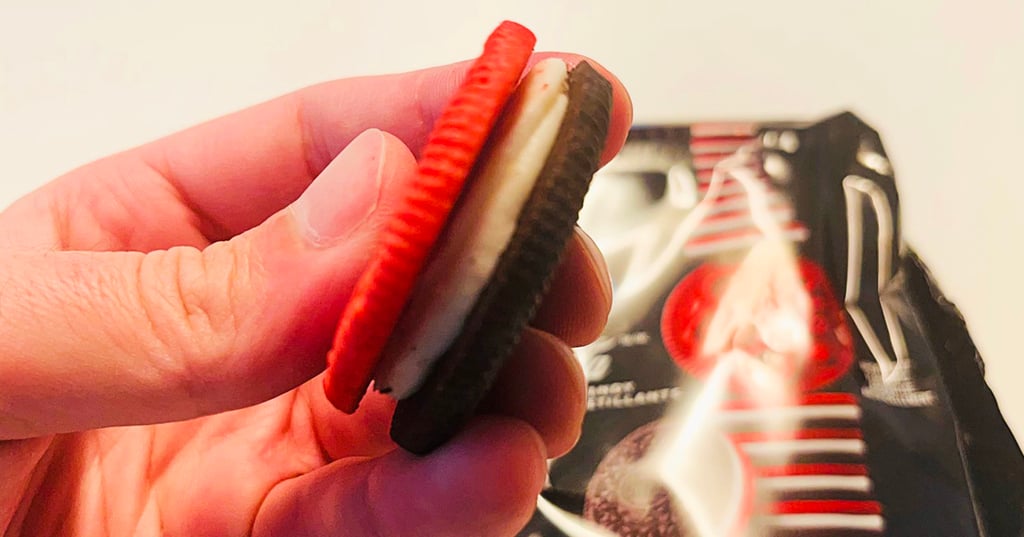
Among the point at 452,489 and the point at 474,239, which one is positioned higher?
the point at 474,239

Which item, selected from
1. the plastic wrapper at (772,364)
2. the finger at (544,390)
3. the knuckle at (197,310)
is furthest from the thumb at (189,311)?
the plastic wrapper at (772,364)

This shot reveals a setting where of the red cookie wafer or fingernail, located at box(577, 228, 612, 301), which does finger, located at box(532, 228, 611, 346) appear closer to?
fingernail, located at box(577, 228, 612, 301)

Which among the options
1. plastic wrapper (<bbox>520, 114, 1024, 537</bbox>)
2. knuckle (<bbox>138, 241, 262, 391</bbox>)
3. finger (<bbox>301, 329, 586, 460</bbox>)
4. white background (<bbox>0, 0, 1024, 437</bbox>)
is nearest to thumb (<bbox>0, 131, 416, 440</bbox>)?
knuckle (<bbox>138, 241, 262, 391</bbox>)

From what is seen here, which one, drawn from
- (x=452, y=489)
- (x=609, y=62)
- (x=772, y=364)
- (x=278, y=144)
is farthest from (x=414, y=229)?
(x=609, y=62)

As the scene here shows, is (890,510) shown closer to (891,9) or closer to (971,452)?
(971,452)

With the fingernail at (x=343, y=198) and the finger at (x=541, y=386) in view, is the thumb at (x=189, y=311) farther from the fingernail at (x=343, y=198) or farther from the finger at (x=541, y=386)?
the finger at (x=541, y=386)

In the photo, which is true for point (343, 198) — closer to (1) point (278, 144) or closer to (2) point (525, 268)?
(2) point (525, 268)
